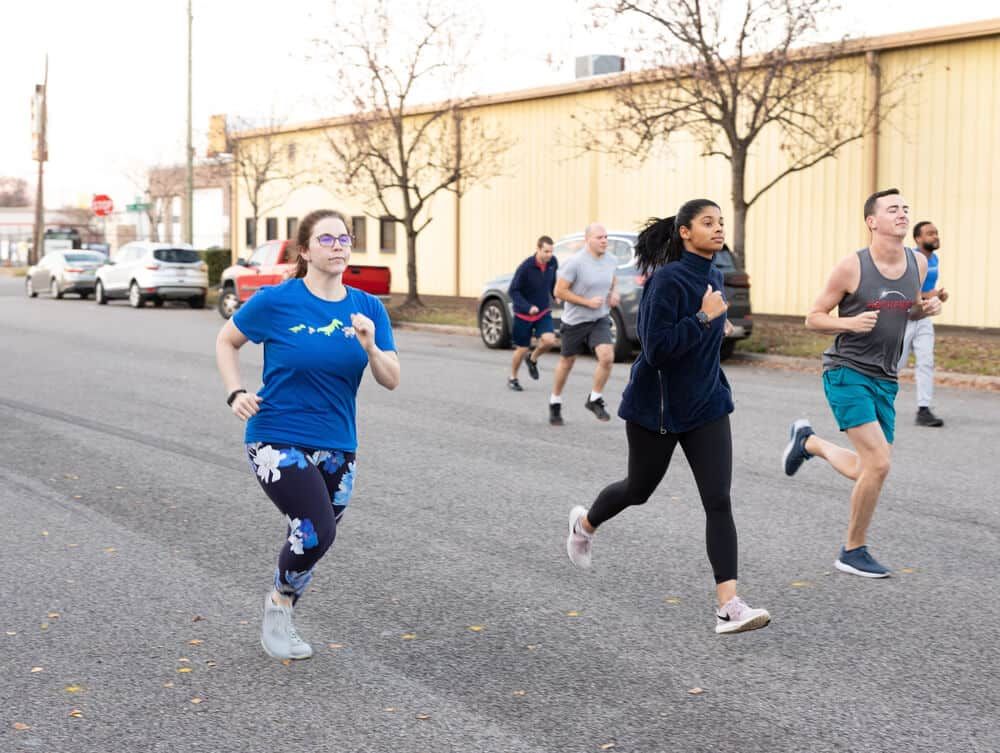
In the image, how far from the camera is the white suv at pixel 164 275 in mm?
32844

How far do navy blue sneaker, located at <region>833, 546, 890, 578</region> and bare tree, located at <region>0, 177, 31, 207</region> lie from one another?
172972 millimetres

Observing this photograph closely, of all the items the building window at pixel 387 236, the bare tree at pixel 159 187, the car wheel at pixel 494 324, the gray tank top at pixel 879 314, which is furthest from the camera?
the bare tree at pixel 159 187

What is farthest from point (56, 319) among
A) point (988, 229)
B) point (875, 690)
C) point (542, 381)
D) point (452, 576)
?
point (875, 690)

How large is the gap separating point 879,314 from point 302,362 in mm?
2875

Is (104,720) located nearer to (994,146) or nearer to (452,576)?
(452,576)

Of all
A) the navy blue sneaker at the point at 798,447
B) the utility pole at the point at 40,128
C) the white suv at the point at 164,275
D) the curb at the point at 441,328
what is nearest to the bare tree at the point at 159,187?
the utility pole at the point at 40,128

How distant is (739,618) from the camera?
5.15m

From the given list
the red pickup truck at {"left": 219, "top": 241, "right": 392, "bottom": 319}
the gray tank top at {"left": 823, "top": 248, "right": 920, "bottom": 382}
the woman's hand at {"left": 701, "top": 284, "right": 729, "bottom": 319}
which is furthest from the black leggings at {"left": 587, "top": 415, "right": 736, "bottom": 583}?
the red pickup truck at {"left": 219, "top": 241, "right": 392, "bottom": 319}

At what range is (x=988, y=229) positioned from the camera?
70.0ft

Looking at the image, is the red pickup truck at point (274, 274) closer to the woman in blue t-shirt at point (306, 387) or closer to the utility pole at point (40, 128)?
the woman in blue t-shirt at point (306, 387)

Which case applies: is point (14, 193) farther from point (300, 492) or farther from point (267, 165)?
point (300, 492)

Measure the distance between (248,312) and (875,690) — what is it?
255 centimetres

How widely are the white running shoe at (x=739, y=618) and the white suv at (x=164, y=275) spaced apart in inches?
1148

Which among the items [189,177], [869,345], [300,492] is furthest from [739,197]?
[189,177]
